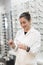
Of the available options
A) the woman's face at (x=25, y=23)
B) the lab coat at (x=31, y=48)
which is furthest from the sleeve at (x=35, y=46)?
the woman's face at (x=25, y=23)

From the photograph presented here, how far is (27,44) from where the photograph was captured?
162 cm

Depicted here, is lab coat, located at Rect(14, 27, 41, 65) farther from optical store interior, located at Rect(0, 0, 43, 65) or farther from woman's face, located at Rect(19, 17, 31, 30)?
optical store interior, located at Rect(0, 0, 43, 65)

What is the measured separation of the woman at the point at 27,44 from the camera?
1.58m

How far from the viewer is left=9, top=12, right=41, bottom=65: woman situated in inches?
62.2

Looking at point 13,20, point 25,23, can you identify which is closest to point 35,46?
point 25,23

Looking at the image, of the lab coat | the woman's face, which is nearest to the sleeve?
the lab coat

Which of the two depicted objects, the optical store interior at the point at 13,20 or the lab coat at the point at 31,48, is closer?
the lab coat at the point at 31,48

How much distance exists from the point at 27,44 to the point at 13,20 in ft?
2.02

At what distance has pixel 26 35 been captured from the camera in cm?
168

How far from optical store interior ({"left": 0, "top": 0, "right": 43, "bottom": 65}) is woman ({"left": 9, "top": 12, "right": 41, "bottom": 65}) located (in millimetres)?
187

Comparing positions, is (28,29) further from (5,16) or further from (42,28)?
(5,16)

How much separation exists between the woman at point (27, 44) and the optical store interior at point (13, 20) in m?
0.19

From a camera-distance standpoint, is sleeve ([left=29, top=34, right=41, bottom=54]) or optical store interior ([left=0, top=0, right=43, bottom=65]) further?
optical store interior ([left=0, top=0, right=43, bottom=65])

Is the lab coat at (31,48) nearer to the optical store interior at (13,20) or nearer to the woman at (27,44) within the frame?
the woman at (27,44)
